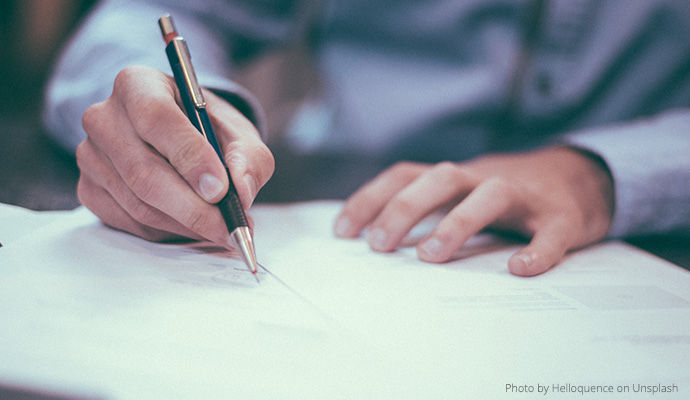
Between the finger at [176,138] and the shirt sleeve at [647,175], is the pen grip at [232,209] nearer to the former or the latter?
the finger at [176,138]

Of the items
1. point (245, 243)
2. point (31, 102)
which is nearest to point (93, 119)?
point (245, 243)

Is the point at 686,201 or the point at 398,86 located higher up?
the point at 398,86

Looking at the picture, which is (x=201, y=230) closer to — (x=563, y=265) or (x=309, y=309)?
(x=309, y=309)

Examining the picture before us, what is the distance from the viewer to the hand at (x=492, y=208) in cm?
34

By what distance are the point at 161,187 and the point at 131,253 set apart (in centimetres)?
5

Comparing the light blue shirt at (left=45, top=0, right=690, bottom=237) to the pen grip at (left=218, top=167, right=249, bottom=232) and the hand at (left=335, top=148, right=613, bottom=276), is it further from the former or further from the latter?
the pen grip at (left=218, top=167, right=249, bottom=232)

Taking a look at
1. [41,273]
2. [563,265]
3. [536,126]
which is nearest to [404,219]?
[563,265]

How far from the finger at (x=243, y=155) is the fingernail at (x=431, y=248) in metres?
0.12

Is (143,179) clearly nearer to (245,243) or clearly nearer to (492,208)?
(245,243)

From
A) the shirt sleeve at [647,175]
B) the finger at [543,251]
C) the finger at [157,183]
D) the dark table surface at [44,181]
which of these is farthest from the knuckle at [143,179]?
the shirt sleeve at [647,175]

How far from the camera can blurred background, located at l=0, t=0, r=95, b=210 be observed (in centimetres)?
41

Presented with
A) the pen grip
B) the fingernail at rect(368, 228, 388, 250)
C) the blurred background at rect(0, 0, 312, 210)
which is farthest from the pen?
the blurred background at rect(0, 0, 312, 210)

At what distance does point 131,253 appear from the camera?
0.31m

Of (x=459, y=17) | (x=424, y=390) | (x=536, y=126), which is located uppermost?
(x=459, y=17)
